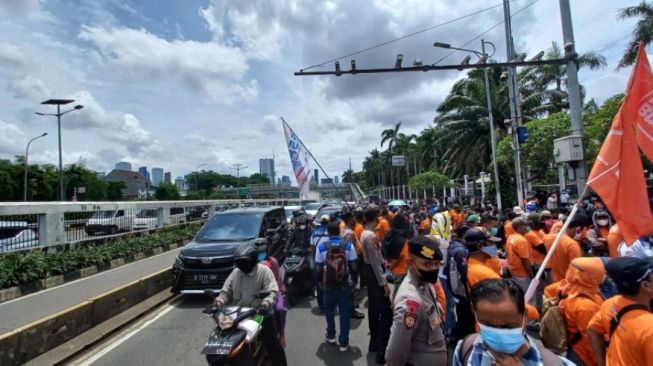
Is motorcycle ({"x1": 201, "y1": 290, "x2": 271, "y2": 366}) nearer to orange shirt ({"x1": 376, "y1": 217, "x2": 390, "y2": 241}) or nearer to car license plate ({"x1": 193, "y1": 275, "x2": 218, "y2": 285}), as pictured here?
car license plate ({"x1": 193, "y1": 275, "x2": 218, "y2": 285})

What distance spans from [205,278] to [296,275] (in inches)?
71.1

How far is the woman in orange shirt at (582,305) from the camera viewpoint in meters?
3.06

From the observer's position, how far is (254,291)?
4.44m

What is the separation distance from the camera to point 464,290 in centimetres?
415

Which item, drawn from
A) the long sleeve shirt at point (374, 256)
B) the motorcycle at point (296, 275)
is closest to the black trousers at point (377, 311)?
the long sleeve shirt at point (374, 256)

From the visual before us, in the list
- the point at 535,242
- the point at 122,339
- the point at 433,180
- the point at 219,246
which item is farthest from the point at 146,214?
the point at 433,180

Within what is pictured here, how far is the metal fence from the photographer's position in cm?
1126

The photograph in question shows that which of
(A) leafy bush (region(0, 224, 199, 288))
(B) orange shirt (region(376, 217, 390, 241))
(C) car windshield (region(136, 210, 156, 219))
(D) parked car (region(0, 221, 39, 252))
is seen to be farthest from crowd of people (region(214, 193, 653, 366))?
(C) car windshield (region(136, 210, 156, 219))

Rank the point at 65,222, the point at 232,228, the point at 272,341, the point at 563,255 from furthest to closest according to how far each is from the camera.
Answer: the point at 65,222 < the point at 232,228 < the point at 563,255 < the point at 272,341

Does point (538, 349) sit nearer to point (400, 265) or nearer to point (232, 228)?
point (400, 265)

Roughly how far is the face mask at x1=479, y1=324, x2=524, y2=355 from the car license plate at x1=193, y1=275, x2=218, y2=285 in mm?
7057

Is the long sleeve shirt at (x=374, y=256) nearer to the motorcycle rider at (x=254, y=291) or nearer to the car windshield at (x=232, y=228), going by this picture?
the motorcycle rider at (x=254, y=291)

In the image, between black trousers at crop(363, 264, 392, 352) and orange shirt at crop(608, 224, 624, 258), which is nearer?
orange shirt at crop(608, 224, 624, 258)

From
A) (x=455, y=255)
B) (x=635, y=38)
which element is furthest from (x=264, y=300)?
(x=635, y=38)
